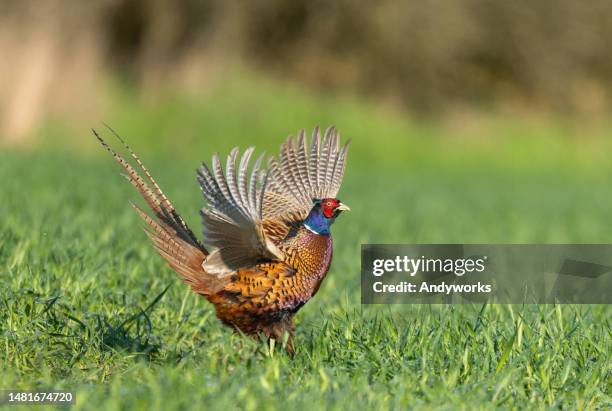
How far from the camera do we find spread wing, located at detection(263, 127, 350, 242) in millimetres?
4703

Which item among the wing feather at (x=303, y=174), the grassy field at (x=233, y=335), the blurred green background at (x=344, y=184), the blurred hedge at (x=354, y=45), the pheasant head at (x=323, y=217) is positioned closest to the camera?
the grassy field at (x=233, y=335)

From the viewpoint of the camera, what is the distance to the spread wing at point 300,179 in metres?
4.70

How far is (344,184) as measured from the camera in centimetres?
1627

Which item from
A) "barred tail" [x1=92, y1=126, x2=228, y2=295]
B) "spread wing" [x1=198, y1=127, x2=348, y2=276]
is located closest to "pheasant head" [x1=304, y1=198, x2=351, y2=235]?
"spread wing" [x1=198, y1=127, x2=348, y2=276]

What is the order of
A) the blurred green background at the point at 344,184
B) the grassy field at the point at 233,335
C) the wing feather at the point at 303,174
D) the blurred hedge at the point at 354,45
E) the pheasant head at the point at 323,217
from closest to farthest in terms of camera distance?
the grassy field at the point at 233,335 < the blurred green background at the point at 344,184 < the pheasant head at the point at 323,217 < the wing feather at the point at 303,174 < the blurred hedge at the point at 354,45

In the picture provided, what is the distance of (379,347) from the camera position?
4465 mm

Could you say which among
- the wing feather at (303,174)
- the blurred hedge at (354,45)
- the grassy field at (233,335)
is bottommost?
the grassy field at (233,335)

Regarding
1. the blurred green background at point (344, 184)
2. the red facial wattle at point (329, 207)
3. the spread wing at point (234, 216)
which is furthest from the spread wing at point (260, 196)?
the blurred green background at point (344, 184)

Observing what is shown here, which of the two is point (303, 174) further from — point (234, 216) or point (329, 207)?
point (234, 216)

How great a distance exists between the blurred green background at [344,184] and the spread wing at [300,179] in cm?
Result: 59

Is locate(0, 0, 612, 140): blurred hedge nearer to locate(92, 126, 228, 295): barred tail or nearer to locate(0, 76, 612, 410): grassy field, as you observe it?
locate(0, 76, 612, 410): grassy field

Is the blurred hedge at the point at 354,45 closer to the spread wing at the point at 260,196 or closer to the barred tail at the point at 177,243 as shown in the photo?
the spread wing at the point at 260,196

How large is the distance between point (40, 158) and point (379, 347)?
10307 millimetres

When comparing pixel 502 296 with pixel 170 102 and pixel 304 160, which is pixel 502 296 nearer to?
pixel 304 160
